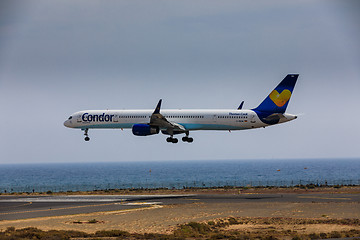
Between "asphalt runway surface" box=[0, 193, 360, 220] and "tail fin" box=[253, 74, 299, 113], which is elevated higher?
"tail fin" box=[253, 74, 299, 113]

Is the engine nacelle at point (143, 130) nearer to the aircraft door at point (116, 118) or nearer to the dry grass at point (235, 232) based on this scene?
the aircraft door at point (116, 118)

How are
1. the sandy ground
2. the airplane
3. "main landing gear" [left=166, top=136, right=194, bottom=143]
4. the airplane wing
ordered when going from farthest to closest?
"main landing gear" [left=166, top=136, right=194, bottom=143]
the airplane
the airplane wing
the sandy ground

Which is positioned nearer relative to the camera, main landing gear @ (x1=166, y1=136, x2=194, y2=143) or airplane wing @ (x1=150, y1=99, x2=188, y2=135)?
airplane wing @ (x1=150, y1=99, x2=188, y2=135)

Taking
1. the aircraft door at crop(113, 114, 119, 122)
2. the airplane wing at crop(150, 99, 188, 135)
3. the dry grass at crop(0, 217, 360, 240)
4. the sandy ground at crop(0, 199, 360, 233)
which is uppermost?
the aircraft door at crop(113, 114, 119, 122)

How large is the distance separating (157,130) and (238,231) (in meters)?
36.5

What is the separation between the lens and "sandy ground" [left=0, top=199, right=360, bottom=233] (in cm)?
4450

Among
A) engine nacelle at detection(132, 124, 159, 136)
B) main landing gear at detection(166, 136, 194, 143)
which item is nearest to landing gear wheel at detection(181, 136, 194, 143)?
main landing gear at detection(166, 136, 194, 143)

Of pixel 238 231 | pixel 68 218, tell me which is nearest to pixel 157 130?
pixel 68 218

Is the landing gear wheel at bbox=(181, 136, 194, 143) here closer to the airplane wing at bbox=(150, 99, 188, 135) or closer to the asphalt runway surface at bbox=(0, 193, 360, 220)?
the airplane wing at bbox=(150, 99, 188, 135)

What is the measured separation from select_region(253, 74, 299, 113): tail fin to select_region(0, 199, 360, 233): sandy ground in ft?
66.6

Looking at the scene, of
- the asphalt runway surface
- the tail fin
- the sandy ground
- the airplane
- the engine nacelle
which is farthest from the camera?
the tail fin

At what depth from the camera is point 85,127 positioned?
85.2 metres

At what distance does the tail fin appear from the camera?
7650 centimetres

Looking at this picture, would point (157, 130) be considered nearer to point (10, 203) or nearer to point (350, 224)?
point (10, 203)
